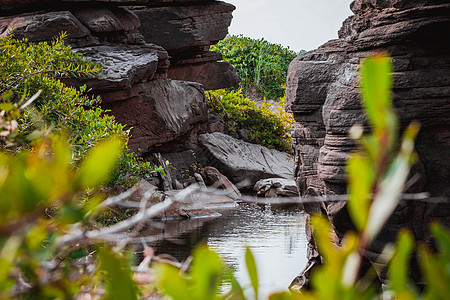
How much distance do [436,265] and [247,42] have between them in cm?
2199

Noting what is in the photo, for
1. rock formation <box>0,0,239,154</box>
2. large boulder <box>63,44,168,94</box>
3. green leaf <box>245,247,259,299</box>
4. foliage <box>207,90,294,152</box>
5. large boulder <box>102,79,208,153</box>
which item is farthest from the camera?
foliage <box>207,90,294,152</box>

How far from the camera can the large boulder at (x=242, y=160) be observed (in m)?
13.8

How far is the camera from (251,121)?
16594mm

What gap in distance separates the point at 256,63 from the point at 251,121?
637cm

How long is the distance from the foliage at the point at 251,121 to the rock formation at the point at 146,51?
47.4 inches

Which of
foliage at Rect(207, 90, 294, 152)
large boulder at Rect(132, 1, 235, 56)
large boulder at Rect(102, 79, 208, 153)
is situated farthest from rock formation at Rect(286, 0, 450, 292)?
foliage at Rect(207, 90, 294, 152)

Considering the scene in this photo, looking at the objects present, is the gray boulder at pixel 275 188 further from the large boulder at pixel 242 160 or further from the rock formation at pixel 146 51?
the rock formation at pixel 146 51

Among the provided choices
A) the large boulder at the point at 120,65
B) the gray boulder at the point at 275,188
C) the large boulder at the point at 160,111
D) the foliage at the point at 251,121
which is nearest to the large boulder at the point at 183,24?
the large boulder at the point at 160,111

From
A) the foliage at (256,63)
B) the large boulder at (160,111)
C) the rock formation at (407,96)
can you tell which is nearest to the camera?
the rock formation at (407,96)

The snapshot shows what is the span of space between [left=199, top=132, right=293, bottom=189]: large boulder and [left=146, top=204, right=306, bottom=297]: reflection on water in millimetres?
1859

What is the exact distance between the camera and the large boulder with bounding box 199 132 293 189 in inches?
541

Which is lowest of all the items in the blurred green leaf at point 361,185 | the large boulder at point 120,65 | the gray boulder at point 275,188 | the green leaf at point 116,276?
the gray boulder at point 275,188

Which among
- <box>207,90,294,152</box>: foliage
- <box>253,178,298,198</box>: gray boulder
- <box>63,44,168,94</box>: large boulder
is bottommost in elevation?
<box>253,178,298,198</box>: gray boulder

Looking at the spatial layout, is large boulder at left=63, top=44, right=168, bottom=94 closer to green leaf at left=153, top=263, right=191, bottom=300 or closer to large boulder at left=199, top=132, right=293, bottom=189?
large boulder at left=199, top=132, right=293, bottom=189
